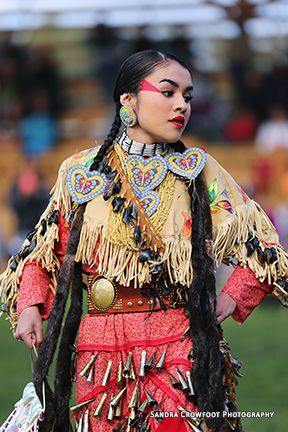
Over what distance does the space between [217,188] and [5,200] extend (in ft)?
51.6

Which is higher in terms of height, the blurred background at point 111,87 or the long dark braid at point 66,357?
the blurred background at point 111,87

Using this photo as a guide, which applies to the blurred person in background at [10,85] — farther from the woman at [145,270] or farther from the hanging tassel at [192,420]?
the hanging tassel at [192,420]

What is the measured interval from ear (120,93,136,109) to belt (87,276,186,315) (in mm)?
712

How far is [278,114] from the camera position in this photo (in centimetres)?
1908

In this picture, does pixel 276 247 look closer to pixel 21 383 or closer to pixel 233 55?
pixel 21 383

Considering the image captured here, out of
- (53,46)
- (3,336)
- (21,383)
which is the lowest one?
(21,383)

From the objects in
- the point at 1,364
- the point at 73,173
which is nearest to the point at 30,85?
the point at 1,364

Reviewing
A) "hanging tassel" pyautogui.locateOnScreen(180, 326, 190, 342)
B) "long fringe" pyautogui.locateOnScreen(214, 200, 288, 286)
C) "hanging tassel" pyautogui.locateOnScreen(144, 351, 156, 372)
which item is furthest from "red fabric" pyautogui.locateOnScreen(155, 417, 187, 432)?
"long fringe" pyautogui.locateOnScreen(214, 200, 288, 286)

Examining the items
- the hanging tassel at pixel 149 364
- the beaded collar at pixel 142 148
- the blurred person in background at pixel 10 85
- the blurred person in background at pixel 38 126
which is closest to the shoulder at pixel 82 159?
the beaded collar at pixel 142 148

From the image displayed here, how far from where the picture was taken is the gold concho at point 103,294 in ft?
16.0

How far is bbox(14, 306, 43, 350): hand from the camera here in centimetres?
487

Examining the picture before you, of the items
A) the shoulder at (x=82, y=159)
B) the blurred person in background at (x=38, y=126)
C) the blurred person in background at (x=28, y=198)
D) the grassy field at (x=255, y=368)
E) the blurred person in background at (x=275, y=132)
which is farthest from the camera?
the blurred person in background at (x=38, y=126)

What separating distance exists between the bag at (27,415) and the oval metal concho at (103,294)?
410 millimetres

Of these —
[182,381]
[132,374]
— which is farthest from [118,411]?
[182,381]
